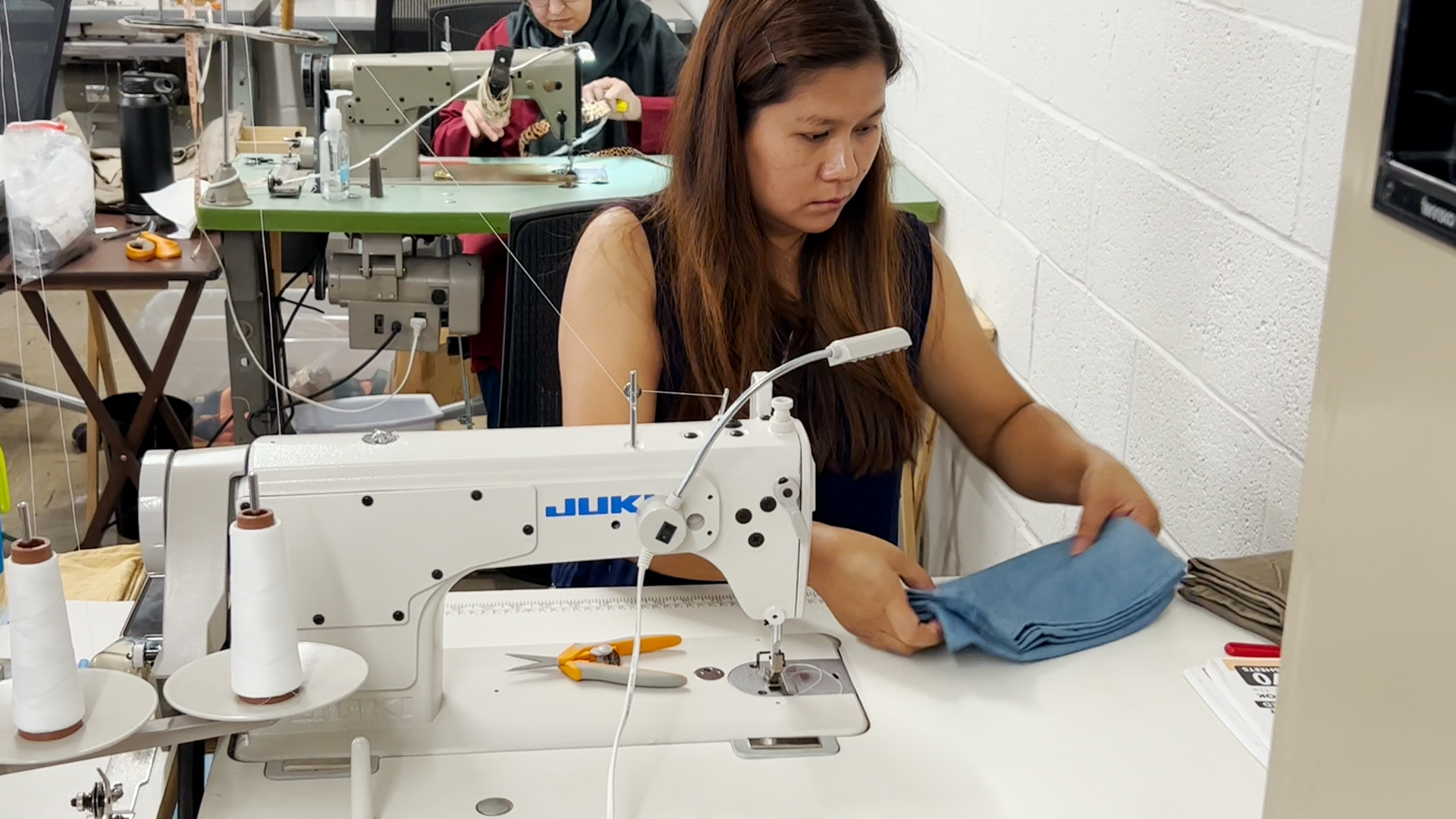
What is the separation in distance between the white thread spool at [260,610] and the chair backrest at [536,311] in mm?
790

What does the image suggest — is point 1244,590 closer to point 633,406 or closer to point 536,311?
point 633,406

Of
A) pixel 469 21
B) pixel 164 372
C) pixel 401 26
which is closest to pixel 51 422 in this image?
pixel 164 372

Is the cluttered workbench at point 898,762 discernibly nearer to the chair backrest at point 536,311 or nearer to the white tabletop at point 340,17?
the chair backrest at point 536,311

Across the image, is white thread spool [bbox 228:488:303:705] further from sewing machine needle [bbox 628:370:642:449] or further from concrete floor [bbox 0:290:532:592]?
concrete floor [bbox 0:290:532:592]

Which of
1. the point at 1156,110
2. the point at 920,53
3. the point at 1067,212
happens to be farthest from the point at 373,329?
the point at 1156,110

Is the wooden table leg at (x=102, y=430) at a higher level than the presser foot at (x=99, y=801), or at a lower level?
lower

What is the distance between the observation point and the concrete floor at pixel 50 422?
285cm

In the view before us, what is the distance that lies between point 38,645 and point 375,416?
81.2 inches

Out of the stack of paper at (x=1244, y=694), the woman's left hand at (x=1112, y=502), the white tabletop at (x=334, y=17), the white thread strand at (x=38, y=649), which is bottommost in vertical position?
the stack of paper at (x=1244, y=694)

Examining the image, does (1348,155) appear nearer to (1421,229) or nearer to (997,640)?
(1421,229)

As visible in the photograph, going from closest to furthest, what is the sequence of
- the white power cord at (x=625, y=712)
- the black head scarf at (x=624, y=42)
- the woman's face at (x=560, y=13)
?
the white power cord at (x=625, y=712)
the woman's face at (x=560, y=13)
the black head scarf at (x=624, y=42)

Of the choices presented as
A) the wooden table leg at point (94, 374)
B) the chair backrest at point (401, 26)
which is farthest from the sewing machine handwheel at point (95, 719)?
the chair backrest at point (401, 26)

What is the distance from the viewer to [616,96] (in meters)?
3.15

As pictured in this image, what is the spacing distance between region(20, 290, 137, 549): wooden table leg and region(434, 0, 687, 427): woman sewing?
58 centimetres
